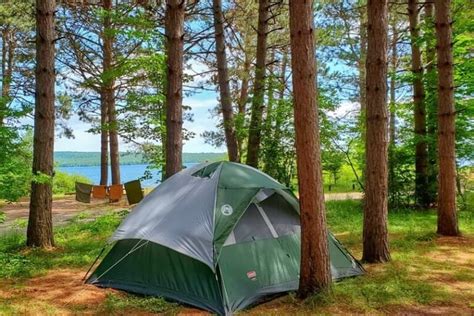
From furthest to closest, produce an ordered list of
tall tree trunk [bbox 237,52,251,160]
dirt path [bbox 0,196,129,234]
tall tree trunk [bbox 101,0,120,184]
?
tall tree trunk [bbox 101,0,120,184] → tall tree trunk [bbox 237,52,251,160] → dirt path [bbox 0,196,129,234]

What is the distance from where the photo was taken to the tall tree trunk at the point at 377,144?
5641 millimetres

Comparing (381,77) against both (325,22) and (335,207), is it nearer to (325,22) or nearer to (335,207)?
(335,207)

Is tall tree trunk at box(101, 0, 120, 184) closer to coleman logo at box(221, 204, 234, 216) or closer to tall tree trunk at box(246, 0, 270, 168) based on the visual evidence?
tall tree trunk at box(246, 0, 270, 168)

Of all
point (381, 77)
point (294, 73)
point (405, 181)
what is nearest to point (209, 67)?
point (405, 181)

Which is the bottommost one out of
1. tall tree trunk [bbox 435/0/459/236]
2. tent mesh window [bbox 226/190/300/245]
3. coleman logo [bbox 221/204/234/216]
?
tent mesh window [bbox 226/190/300/245]

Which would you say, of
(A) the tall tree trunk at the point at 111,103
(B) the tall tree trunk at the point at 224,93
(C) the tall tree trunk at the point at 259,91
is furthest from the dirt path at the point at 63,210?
(B) the tall tree trunk at the point at 224,93

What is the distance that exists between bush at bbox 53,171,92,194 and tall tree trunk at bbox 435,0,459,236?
1806 centimetres

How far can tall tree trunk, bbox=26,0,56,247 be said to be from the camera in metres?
6.93

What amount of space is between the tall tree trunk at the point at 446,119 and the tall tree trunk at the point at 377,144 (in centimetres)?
217

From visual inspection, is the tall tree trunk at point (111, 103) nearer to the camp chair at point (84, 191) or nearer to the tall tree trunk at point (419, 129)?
the camp chair at point (84, 191)

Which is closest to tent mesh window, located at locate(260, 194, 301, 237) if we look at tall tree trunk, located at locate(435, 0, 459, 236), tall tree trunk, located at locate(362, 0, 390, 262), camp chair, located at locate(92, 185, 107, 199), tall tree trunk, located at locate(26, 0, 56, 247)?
tall tree trunk, located at locate(362, 0, 390, 262)

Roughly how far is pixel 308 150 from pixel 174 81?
379 centimetres

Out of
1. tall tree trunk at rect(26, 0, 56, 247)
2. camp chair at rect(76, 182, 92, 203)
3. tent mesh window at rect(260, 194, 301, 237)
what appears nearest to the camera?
tent mesh window at rect(260, 194, 301, 237)

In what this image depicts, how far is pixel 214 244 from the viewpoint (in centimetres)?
442
